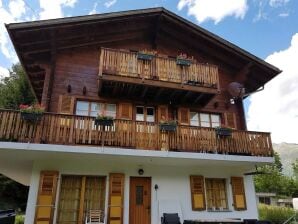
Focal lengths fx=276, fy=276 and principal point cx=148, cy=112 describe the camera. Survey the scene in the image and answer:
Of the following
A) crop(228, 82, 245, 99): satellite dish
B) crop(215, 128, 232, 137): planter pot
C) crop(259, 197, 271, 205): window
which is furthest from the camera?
crop(259, 197, 271, 205): window

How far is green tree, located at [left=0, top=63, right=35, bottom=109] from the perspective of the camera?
82.5 ft

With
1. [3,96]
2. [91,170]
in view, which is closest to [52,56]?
[91,170]

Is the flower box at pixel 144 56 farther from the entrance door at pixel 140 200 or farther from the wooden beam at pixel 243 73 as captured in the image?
the wooden beam at pixel 243 73

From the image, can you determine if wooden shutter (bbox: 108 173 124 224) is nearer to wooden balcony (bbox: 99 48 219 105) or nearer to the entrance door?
the entrance door

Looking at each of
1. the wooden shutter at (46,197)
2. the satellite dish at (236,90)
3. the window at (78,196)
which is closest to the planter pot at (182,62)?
the satellite dish at (236,90)

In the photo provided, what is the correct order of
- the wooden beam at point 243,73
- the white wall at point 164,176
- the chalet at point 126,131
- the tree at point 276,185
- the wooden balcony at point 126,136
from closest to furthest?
the wooden balcony at point 126,136 → the chalet at point 126,131 → the white wall at point 164,176 → the wooden beam at point 243,73 → the tree at point 276,185

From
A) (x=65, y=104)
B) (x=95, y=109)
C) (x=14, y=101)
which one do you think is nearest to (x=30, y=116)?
(x=65, y=104)

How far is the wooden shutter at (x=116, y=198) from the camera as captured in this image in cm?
955

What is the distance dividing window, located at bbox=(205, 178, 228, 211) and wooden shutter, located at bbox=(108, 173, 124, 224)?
11.9ft

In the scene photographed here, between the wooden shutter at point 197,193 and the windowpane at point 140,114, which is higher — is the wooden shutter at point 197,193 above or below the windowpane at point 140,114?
below

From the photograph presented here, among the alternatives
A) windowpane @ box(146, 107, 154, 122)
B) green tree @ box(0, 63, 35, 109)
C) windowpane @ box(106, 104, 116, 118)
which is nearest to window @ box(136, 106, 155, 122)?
windowpane @ box(146, 107, 154, 122)

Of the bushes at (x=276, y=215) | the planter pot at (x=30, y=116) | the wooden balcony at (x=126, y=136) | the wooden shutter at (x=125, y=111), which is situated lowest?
the bushes at (x=276, y=215)

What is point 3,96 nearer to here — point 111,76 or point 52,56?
point 52,56

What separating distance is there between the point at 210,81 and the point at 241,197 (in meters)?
4.93
